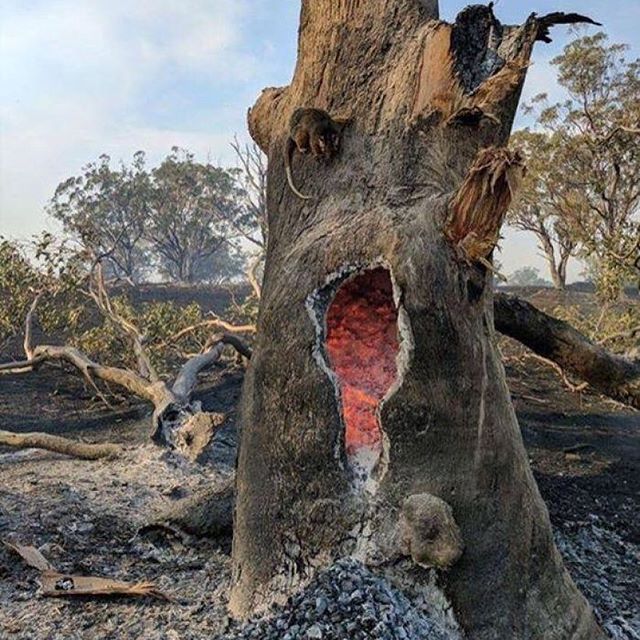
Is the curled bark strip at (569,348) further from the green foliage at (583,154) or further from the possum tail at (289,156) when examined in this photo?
the green foliage at (583,154)

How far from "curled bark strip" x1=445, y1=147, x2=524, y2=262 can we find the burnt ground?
2004 millimetres

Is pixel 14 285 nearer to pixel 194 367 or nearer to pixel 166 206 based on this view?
pixel 194 367

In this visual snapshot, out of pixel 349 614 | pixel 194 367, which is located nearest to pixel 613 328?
pixel 194 367

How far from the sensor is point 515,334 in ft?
13.3

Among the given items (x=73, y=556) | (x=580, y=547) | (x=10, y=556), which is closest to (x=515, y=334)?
(x=580, y=547)

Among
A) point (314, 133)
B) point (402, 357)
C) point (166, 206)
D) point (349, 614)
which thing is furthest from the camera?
point (166, 206)

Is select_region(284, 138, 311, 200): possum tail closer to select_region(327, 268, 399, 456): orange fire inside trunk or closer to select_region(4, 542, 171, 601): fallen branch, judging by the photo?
select_region(327, 268, 399, 456): orange fire inside trunk

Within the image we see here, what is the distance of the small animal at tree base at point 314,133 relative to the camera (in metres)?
2.96

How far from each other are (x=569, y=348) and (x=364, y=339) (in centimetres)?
167

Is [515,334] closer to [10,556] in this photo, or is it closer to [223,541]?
[223,541]

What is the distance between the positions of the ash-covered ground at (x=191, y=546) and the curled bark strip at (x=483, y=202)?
1.43 metres

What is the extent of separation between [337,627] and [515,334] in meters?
2.36

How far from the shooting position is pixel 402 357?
2586 millimetres

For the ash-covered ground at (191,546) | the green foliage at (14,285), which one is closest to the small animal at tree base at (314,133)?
the ash-covered ground at (191,546)
